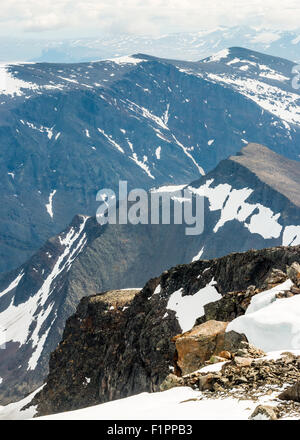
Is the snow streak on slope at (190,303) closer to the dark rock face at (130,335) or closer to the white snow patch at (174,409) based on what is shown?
the dark rock face at (130,335)

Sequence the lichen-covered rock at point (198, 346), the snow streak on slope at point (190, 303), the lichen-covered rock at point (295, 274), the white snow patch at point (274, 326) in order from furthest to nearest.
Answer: the snow streak on slope at point (190, 303) → the lichen-covered rock at point (295, 274) → the lichen-covered rock at point (198, 346) → the white snow patch at point (274, 326)

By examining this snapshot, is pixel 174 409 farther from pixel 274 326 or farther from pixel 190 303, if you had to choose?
pixel 190 303

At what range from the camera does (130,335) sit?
297 feet

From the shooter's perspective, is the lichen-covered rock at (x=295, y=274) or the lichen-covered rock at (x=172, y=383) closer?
the lichen-covered rock at (x=172, y=383)

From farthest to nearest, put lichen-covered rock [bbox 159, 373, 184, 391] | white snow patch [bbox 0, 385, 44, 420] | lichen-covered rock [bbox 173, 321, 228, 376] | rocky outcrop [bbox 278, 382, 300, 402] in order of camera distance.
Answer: white snow patch [bbox 0, 385, 44, 420] → lichen-covered rock [bbox 173, 321, 228, 376] → lichen-covered rock [bbox 159, 373, 184, 391] → rocky outcrop [bbox 278, 382, 300, 402]

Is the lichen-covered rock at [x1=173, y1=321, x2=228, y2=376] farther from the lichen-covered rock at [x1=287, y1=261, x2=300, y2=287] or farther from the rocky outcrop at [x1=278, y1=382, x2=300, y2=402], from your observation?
the rocky outcrop at [x1=278, y1=382, x2=300, y2=402]

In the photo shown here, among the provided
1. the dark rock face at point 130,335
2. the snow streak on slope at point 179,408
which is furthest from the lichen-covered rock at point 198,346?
the dark rock face at point 130,335

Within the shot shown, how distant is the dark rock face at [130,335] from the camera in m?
79.1

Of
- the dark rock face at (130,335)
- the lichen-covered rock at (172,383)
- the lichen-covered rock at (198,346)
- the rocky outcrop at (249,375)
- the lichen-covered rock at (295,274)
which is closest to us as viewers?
the rocky outcrop at (249,375)

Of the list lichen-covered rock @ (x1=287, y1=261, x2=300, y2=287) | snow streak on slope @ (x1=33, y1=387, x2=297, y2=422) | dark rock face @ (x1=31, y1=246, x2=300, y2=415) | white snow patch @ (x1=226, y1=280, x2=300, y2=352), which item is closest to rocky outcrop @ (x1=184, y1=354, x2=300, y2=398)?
snow streak on slope @ (x1=33, y1=387, x2=297, y2=422)

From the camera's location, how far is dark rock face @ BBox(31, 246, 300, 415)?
3113 inches

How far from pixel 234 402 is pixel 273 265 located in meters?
52.9
